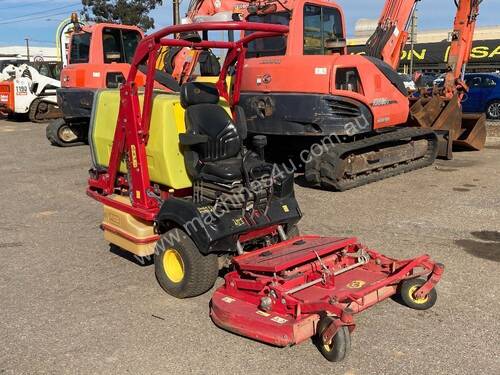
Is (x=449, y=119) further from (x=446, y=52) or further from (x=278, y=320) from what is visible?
(x=446, y=52)

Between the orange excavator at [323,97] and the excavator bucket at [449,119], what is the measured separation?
192 cm

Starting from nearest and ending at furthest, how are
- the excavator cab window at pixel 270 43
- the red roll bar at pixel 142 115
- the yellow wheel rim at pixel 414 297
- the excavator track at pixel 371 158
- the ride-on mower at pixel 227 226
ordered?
the ride-on mower at pixel 227 226, the yellow wheel rim at pixel 414 297, the red roll bar at pixel 142 115, the excavator track at pixel 371 158, the excavator cab window at pixel 270 43

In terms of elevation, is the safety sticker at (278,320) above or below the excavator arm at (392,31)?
below

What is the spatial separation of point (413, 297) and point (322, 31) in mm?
5389

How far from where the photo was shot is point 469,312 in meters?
3.92

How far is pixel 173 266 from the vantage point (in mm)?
4312

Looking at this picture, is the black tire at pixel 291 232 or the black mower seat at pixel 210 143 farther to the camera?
the black tire at pixel 291 232

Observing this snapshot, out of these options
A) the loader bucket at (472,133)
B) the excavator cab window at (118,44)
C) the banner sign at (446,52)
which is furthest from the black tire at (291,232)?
the banner sign at (446,52)

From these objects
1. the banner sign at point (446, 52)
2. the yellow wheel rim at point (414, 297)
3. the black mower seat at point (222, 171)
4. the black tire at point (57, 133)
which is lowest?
the yellow wheel rim at point (414, 297)

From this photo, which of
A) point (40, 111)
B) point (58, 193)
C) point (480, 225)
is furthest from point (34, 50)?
point (480, 225)

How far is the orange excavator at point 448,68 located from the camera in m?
9.92

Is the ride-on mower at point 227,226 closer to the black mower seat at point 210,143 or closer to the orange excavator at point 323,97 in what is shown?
the black mower seat at point 210,143

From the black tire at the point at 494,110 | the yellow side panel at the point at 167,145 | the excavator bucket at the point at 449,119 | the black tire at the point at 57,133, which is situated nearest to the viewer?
the yellow side panel at the point at 167,145

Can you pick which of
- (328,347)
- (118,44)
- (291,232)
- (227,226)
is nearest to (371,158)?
(291,232)
